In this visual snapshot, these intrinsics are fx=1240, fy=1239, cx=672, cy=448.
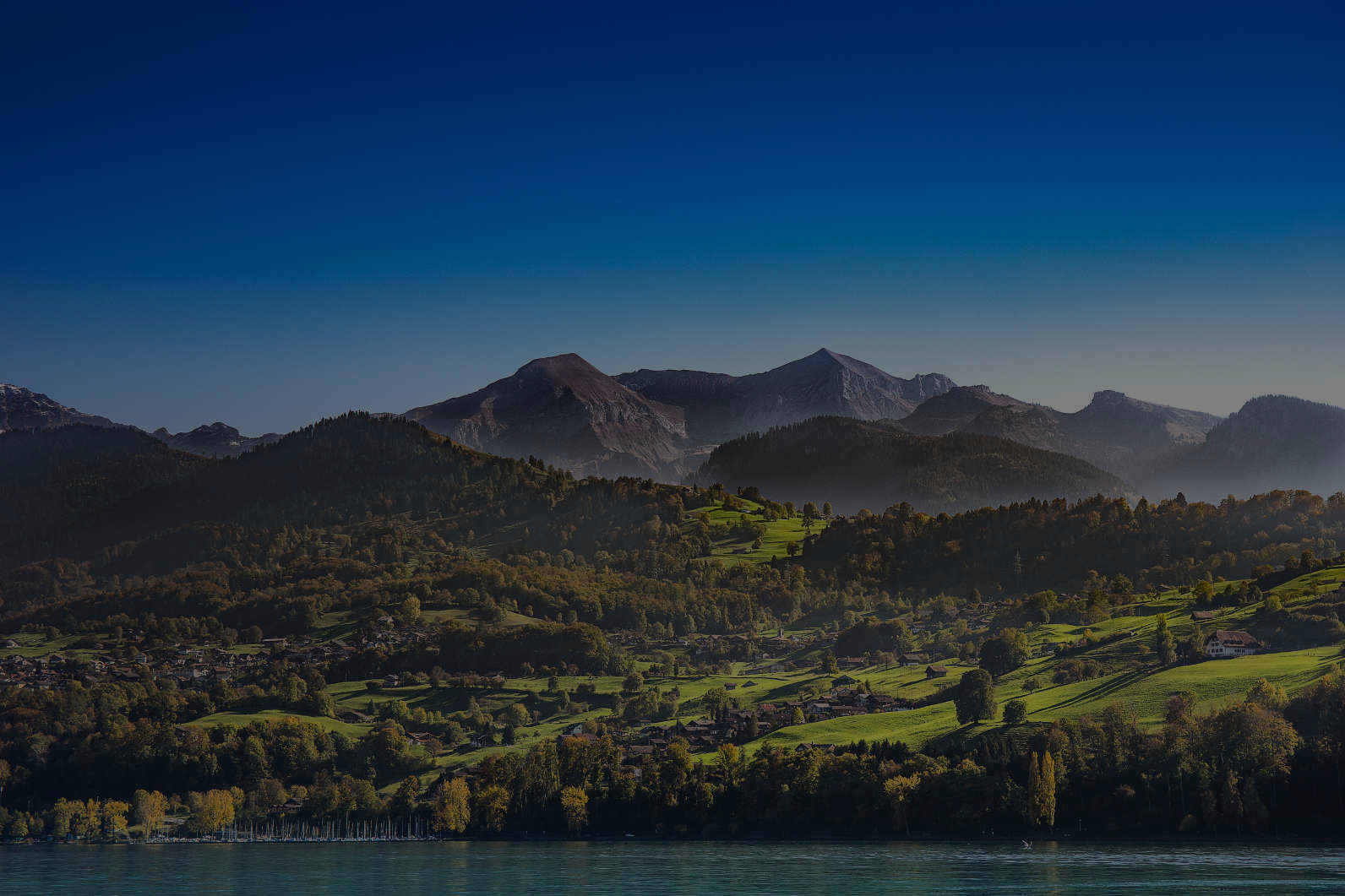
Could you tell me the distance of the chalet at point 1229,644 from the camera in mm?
173312

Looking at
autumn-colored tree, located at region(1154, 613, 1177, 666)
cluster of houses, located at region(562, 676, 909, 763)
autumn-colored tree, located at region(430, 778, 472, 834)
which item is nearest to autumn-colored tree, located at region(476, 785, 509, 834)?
autumn-colored tree, located at region(430, 778, 472, 834)

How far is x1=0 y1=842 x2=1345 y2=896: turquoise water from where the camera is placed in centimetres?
10000

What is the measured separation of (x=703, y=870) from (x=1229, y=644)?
97.1 metres

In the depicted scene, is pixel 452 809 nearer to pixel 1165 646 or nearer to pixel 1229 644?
pixel 1165 646

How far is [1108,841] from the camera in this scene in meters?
127

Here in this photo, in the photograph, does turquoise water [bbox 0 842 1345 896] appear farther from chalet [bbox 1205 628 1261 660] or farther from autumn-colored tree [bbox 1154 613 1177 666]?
chalet [bbox 1205 628 1261 660]

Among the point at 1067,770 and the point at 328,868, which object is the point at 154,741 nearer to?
the point at 328,868

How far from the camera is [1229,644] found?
175250 millimetres

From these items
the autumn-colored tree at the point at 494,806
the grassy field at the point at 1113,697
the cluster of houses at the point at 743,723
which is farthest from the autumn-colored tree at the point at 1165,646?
the autumn-colored tree at the point at 494,806

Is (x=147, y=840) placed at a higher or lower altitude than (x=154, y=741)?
lower

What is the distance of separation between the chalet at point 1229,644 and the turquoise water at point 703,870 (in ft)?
198

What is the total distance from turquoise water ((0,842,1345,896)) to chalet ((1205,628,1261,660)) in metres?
60.5

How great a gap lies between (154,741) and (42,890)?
78.2 m

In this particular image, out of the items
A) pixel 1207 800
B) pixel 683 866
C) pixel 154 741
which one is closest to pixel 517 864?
pixel 683 866
